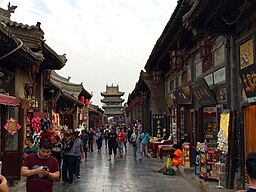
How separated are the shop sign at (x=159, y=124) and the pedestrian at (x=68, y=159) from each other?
9421 mm

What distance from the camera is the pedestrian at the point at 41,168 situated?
527 centimetres

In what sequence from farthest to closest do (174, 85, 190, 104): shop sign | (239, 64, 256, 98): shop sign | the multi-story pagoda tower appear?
the multi-story pagoda tower, (174, 85, 190, 104): shop sign, (239, 64, 256, 98): shop sign

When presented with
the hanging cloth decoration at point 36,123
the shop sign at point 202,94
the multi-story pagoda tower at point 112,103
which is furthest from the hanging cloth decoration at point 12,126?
the multi-story pagoda tower at point 112,103

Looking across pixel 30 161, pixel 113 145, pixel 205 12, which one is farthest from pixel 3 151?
pixel 113 145

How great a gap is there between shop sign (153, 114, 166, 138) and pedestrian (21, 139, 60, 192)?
50.7 ft

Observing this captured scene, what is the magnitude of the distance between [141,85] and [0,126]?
55.7ft

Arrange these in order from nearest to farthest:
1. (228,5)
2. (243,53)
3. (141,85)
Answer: (228,5)
(243,53)
(141,85)

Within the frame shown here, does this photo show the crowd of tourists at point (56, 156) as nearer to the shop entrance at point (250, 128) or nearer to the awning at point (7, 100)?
the awning at point (7, 100)

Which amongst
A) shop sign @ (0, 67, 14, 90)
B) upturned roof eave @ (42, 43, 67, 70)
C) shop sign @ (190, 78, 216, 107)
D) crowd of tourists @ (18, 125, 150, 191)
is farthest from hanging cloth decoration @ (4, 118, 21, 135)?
shop sign @ (190, 78, 216, 107)

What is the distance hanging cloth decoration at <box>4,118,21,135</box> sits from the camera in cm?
1055

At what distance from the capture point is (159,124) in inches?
814

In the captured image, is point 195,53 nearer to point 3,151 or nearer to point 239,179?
point 239,179

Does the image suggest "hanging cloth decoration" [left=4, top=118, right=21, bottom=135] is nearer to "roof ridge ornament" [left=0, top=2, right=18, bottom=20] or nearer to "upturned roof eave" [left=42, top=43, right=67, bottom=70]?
"upturned roof eave" [left=42, top=43, right=67, bottom=70]

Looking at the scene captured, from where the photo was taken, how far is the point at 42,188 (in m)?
5.33
